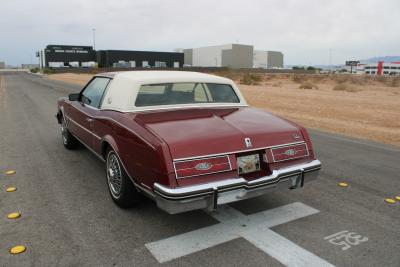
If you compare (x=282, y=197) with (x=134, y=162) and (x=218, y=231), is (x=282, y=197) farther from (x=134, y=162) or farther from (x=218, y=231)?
(x=134, y=162)

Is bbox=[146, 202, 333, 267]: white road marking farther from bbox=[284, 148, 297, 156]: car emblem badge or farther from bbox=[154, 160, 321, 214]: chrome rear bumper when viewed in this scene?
bbox=[284, 148, 297, 156]: car emblem badge

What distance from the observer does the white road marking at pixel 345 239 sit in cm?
340

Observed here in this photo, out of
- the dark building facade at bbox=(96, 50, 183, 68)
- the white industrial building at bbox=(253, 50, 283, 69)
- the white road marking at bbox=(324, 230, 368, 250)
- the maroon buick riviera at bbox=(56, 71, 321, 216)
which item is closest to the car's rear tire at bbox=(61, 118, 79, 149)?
the maroon buick riviera at bbox=(56, 71, 321, 216)

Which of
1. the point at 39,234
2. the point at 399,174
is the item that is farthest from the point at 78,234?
the point at 399,174

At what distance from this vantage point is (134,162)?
11.9 feet

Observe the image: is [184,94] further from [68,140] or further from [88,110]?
[68,140]

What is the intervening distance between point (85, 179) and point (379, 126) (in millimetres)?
9076

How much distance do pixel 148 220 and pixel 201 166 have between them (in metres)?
1.07

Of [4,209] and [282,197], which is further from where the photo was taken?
[282,197]

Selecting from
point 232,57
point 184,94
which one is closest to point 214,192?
point 184,94

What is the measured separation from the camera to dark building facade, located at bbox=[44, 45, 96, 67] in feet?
363

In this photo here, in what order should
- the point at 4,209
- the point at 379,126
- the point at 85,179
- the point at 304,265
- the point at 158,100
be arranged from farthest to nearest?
the point at 379,126, the point at 85,179, the point at 158,100, the point at 4,209, the point at 304,265

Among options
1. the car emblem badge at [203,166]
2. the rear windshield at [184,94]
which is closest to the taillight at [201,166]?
the car emblem badge at [203,166]

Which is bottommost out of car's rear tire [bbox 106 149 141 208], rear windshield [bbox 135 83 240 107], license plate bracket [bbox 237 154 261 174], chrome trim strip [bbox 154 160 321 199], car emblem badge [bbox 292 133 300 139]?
car's rear tire [bbox 106 149 141 208]
